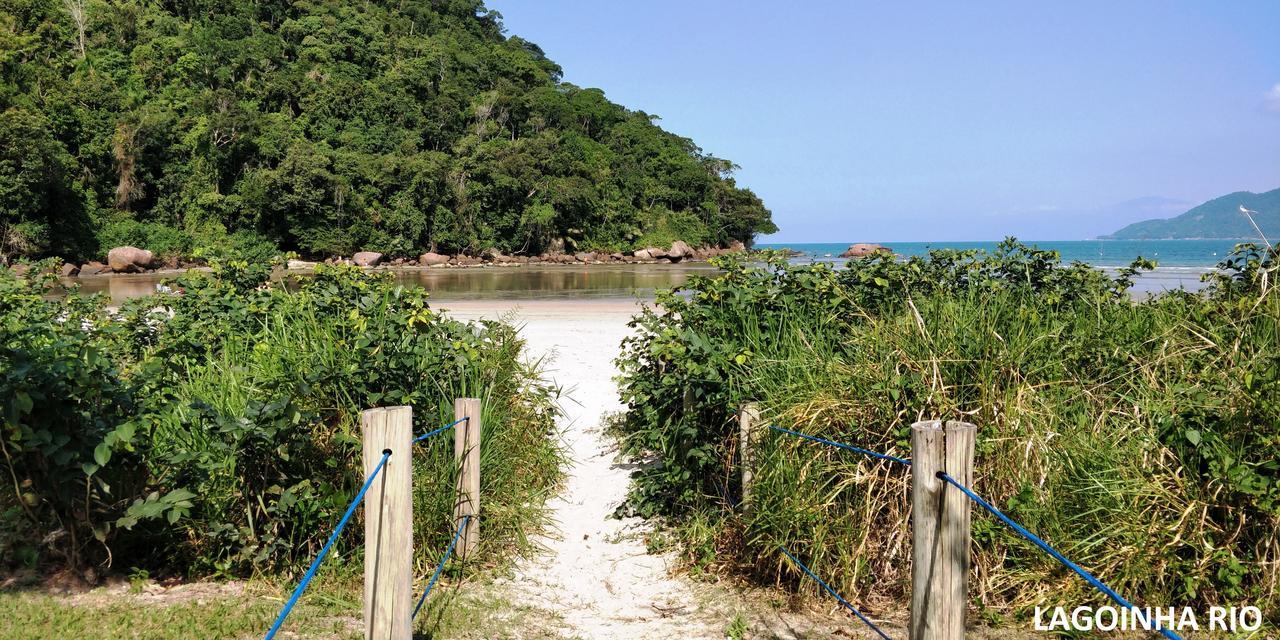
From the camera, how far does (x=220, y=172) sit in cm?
5578

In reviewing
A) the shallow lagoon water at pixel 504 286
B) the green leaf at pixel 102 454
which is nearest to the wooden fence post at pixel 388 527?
the green leaf at pixel 102 454

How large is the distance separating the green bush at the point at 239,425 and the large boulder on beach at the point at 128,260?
4198 centimetres

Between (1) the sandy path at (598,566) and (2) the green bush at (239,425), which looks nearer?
(2) the green bush at (239,425)

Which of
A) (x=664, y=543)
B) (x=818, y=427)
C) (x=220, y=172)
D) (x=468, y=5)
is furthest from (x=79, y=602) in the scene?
(x=468, y=5)

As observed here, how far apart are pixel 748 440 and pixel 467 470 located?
5.50 feet

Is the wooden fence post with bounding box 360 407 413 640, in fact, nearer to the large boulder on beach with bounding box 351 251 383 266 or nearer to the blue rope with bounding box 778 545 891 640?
the blue rope with bounding box 778 545 891 640

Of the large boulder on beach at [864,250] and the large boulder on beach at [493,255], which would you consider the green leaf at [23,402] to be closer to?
the large boulder on beach at [864,250]

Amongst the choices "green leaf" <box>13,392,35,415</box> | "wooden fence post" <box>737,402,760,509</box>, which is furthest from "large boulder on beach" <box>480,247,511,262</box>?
"green leaf" <box>13,392,35,415</box>

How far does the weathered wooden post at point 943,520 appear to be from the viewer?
2.47m

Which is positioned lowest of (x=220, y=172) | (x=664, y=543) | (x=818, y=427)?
(x=664, y=543)

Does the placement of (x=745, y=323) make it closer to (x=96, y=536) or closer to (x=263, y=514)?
(x=263, y=514)

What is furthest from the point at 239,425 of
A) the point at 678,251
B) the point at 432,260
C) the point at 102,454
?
the point at 678,251

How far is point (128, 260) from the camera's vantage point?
41.5 meters

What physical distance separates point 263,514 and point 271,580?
1.17 feet
